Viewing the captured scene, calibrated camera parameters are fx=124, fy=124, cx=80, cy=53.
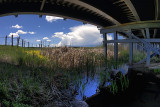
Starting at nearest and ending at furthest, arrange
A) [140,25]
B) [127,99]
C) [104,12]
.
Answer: [127,99] < [104,12] < [140,25]

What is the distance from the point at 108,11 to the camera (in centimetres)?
825

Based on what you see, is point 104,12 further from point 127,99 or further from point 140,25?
point 127,99

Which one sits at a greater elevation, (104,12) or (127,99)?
(104,12)

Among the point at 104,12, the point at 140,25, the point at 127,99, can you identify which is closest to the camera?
the point at 127,99

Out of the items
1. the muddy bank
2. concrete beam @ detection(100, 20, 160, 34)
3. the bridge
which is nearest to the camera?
the muddy bank

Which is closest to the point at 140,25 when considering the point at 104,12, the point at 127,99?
the point at 104,12

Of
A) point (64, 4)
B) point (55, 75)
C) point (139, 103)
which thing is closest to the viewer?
point (139, 103)

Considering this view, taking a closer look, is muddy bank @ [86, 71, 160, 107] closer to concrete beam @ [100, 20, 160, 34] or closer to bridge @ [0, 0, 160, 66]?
bridge @ [0, 0, 160, 66]

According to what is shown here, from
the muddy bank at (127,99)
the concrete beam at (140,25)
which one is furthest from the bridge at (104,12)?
the muddy bank at (127,99)

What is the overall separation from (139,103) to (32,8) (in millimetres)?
9262

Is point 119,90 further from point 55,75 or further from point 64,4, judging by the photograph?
point 64,4

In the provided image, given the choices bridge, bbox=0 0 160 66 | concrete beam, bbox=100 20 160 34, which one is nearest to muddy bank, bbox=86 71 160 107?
bridge, bbox=0 0 160 66

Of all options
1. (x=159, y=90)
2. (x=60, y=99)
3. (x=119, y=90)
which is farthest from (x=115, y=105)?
(x=159, y=90)

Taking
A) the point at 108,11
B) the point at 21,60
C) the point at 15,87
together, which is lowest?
the point at 15,87
